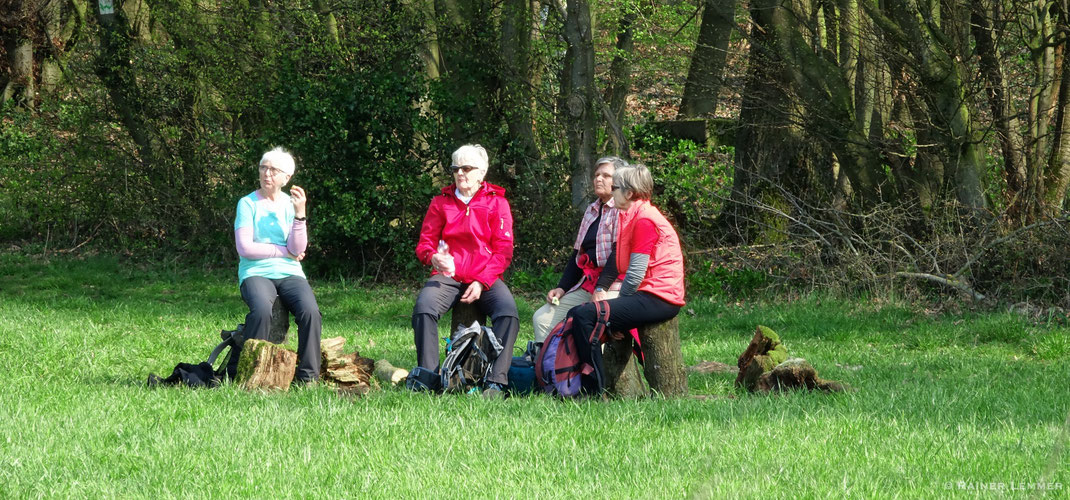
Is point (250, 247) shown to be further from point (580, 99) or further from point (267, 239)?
point (580, 99)

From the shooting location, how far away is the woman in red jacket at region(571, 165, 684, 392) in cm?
608

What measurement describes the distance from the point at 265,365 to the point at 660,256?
2476 mm

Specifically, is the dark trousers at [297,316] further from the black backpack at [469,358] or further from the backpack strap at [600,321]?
the backpack strap at [600,321]

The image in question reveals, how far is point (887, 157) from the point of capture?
11672 millimetres

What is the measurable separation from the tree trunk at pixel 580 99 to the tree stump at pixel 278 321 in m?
6.37

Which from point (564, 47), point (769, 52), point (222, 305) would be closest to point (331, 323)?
point (222, 305)

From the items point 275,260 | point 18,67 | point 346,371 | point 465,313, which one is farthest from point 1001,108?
point 18,67

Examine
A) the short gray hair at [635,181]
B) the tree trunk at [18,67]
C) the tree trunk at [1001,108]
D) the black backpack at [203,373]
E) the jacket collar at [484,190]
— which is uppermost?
the tree trunk at [18,67]

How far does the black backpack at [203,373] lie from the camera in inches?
257

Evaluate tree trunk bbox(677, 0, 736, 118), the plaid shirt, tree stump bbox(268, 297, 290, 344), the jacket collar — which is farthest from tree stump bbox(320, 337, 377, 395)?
tree trunk bbox(677, 0, 736, 118)

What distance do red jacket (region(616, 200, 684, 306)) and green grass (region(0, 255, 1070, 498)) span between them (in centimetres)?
66

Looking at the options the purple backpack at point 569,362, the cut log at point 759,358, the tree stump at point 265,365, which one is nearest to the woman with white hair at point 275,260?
the tree stump at point 265,365

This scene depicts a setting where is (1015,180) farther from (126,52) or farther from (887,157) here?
(126,52)

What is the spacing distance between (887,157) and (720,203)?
2.27 metres
